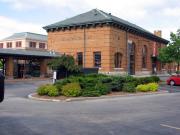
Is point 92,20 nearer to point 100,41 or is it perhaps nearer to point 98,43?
point 100,41

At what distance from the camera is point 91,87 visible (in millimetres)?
23500

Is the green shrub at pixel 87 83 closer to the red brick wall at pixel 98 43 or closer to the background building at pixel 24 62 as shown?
the background building at pixel 24 62

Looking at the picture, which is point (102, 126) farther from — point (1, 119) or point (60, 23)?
point (60, 23)

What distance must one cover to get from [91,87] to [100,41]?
28.5 m

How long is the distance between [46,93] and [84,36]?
3154 centimetres

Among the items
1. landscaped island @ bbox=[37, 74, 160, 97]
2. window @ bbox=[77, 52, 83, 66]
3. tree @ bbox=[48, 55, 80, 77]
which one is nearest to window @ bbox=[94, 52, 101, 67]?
window @ bbox=[77, 52, 83, 66]

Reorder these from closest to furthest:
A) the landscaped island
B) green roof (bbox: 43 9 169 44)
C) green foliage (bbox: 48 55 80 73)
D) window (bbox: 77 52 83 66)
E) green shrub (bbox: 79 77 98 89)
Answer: the landscaped island, green shrub (bbox: 79 77 98 89), green foliage (bbox: 48 55 80 73), green roof (bbox: 43 9 169 44), window (bbox: 77 52 83 66)

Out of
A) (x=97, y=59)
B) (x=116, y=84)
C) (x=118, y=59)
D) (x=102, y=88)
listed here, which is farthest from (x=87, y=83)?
(x=118, y=59)

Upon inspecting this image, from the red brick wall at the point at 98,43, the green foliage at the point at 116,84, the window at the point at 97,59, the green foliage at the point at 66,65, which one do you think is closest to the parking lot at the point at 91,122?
the green foliage at the point at 116,84

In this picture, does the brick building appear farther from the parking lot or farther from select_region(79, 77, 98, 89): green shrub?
the parking lot

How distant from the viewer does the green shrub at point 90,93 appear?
A: 73.6 ft

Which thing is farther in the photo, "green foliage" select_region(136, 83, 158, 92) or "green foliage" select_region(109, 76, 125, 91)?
"green foliage" select_region(136, 83, 158, 92)

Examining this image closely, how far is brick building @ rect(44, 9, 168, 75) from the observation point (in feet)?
166

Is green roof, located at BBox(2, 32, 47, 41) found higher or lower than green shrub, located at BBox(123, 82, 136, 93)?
higher
